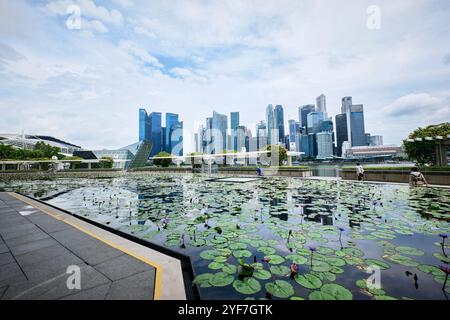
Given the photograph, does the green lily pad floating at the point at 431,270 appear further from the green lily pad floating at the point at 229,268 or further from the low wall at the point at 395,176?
the low wall at the point at 395,176

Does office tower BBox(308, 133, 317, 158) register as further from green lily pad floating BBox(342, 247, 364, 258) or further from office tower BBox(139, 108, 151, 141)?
green lily pad floating BBox(342, 247, 364, 258)

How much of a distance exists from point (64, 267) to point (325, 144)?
16169 centimetres

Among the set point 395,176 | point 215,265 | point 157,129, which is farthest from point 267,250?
point 157,129

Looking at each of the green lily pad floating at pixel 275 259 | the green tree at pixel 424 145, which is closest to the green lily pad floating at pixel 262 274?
the green lily pad floating at pixel 275 259

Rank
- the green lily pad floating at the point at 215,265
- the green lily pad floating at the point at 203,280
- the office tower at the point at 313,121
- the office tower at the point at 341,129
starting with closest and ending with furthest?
the green lily pad floating at the point at 203,280, the green lily pad floating at the point at 215,265, the office tower at the point at 341,129, the office tower at the point at 313,121

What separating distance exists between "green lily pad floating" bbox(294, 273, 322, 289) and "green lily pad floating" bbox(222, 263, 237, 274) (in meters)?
0.82

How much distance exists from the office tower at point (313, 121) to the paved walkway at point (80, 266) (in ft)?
625

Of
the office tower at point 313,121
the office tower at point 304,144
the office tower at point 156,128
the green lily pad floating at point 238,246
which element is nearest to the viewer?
the green lily pad floating at point 238,246

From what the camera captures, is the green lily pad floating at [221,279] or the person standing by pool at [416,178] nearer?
the green lily pad floating at [221,279]

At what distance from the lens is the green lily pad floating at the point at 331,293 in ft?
6.75

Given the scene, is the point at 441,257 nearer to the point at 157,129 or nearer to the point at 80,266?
the point at 80,266

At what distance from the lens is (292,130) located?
653 feet
